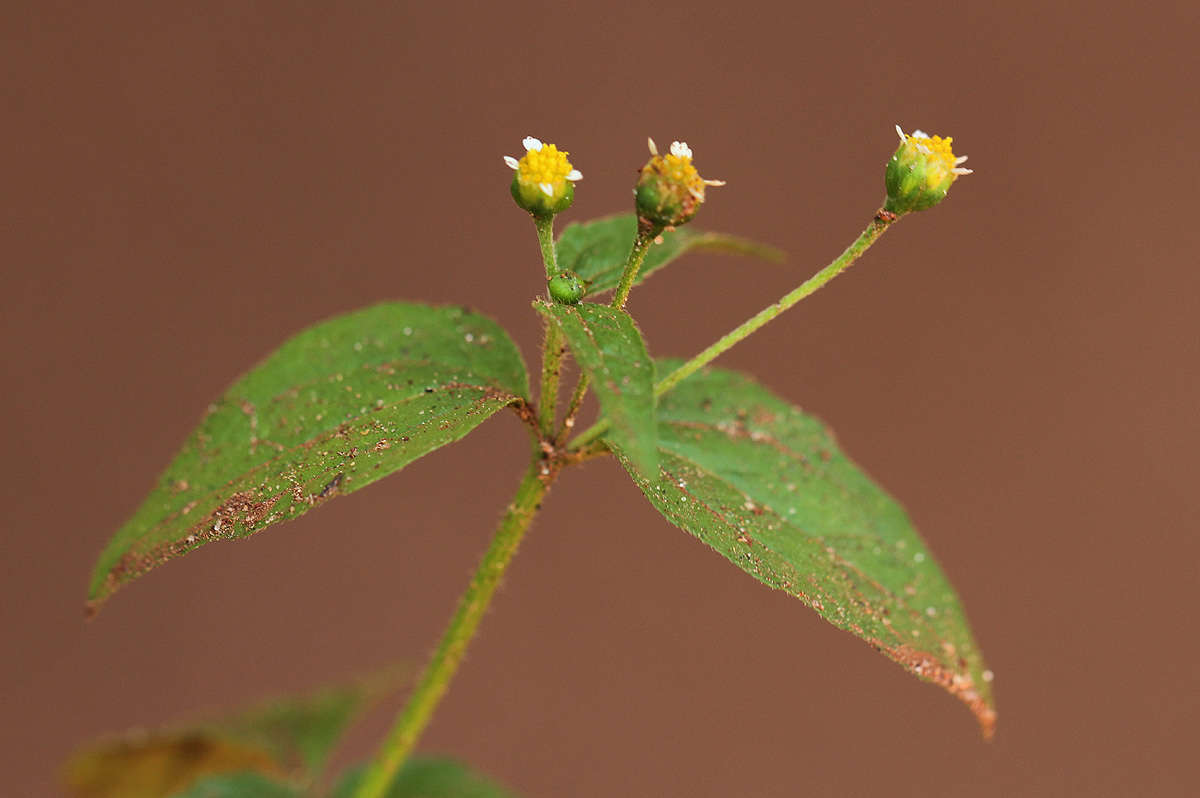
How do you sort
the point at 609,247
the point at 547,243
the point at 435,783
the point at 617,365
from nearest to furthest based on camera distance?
the point at 617,365, the point at 547,243, the point at 609,247, the point at 435,783

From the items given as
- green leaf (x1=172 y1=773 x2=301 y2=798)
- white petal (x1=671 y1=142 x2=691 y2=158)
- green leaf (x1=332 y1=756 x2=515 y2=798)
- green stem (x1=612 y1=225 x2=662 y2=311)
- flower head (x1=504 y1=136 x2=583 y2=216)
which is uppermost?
white petal (x1=671 y1=142 x2=691 y2=158)

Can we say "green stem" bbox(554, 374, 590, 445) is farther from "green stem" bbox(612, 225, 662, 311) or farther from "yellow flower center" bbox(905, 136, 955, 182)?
"yellow flower center" bbox(905, 136, 955, 182)

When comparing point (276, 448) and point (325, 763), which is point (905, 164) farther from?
point (325, 763)

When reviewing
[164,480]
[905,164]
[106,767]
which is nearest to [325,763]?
[106,767]

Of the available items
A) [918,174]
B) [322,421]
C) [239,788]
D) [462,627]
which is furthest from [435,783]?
[918,174]

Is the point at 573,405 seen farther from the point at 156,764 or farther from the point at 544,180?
the point at 156,764

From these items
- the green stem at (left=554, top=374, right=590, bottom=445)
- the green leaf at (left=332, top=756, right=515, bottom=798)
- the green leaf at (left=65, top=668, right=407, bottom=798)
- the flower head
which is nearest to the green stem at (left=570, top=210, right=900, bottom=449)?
the green stem at (left=554, top=374, right=590, bottom=445)

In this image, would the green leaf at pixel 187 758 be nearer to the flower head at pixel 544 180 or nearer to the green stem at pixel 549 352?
the green stem at pixel 549 352
